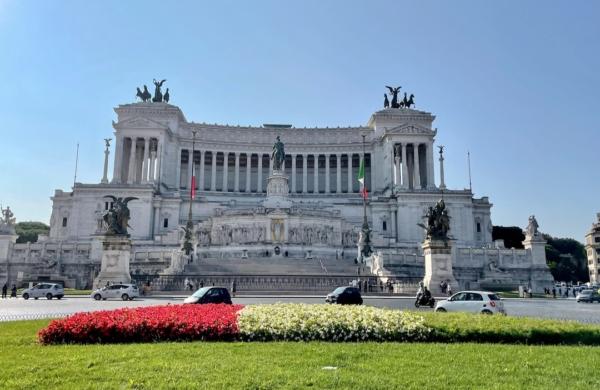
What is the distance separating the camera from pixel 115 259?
36.3 metres

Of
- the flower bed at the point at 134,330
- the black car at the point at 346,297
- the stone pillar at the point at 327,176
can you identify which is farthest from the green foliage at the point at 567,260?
the flower bed at the point at 134,330

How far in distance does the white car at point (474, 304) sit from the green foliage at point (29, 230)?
101240 mm

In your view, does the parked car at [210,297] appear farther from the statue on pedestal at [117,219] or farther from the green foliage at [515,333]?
the statue on pedestal at [117,219]

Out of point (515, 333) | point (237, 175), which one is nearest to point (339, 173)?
point (237, 175)

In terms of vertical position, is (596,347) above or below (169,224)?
below

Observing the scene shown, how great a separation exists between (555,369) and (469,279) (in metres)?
45.9

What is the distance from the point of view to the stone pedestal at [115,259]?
35.9 metres

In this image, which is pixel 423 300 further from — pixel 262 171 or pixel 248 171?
pixel 262 171

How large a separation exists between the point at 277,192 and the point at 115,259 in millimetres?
39582

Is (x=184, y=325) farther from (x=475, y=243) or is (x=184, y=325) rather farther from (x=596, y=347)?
(x=475, y=243)

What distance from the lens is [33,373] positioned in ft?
27.6

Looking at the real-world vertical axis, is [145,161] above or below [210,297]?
above

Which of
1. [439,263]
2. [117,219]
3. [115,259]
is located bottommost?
[439,263]

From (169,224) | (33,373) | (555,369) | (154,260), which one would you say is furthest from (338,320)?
(169,224)
